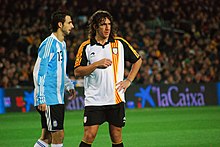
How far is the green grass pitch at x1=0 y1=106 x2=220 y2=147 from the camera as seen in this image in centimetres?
1146

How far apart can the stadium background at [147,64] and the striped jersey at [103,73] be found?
15.7ft

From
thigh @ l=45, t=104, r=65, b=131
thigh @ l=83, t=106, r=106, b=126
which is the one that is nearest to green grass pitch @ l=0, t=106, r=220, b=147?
thigh @ l=45, t=104, r=65, b=131

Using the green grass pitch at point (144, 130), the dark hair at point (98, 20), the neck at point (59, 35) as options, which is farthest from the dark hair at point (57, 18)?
the green grass pitch at point (144, 130)

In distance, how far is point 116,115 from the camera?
7.67 meters

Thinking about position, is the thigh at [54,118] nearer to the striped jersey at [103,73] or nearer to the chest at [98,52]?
the striped jersey at [103,73]

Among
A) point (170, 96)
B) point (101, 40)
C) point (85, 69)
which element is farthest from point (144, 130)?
point (170, 96)

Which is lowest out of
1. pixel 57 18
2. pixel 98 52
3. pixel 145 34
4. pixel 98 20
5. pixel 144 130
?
pixel 144 130

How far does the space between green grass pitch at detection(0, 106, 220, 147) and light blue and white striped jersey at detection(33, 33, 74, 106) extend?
3262 millimetres

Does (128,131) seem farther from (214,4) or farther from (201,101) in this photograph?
(214,4)

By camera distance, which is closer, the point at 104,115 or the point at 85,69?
→ the point at 85,69

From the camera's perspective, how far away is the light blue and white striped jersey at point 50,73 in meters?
7.96

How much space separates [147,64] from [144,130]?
11.1 meters

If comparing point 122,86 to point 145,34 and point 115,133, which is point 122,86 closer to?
point 115,133

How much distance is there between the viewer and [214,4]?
103ft
